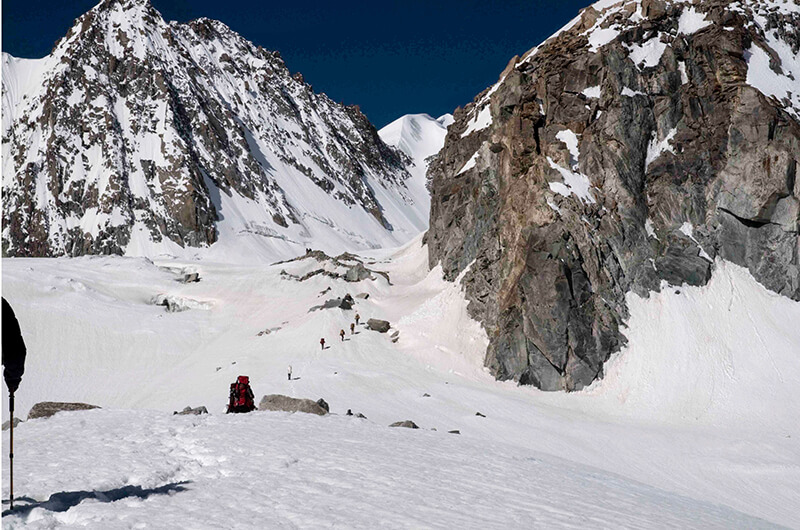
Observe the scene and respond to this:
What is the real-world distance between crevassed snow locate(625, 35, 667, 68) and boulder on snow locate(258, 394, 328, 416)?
40377 millimetres

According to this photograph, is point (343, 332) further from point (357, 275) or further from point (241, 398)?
point (241, 398)

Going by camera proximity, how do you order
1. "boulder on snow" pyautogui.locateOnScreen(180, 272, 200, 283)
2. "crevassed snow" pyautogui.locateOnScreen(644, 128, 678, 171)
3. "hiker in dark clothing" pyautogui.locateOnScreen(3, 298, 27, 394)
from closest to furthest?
"hiker in dark clothing" pyautogui.locateOnScreen(3, 298, 27, 394), "crevassed snow" pyautogui.locateOnScreen(644, 128, 678, 171), "boulder on snow" pyautogui.locateOnScreen(180, 272, 200, 283)

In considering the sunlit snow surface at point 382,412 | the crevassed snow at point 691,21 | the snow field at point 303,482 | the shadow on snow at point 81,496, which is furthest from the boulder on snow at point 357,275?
the shadow on snow at point 81,496

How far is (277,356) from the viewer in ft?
136

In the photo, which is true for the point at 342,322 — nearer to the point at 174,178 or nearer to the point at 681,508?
Answer: the point at 681,508

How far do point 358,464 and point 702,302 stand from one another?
35.8 meters

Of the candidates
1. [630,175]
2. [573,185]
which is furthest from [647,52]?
[573,185]

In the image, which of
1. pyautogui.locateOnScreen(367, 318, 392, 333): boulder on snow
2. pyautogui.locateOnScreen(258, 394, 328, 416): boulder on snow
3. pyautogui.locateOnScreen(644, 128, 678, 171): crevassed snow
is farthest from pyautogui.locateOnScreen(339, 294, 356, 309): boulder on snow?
pyautogui.locateOnScreen(258, 394, 328, 416): boulder on snow

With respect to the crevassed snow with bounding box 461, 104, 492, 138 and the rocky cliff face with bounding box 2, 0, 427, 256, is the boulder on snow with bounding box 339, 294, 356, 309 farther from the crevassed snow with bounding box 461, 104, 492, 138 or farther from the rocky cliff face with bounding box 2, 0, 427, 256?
the rocky cliff face with bounding box 2, 0, 427, 256

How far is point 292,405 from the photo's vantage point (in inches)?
679

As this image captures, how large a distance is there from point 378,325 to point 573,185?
18.9 m

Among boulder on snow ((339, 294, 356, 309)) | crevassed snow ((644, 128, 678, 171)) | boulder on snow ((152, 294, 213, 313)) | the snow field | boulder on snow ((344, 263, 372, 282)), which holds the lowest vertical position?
the snow field

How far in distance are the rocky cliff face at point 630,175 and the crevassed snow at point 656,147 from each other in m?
0.09

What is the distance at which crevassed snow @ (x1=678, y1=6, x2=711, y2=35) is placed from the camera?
152 feet
